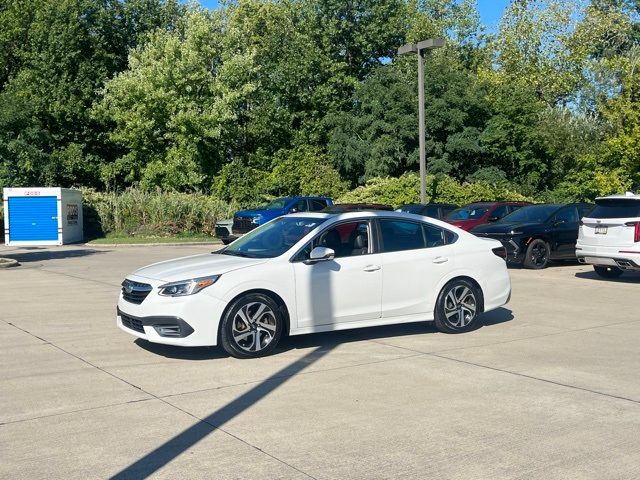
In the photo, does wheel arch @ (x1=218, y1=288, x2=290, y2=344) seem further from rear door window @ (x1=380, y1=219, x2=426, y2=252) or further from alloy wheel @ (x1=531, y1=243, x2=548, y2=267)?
alloy wheel @ (x1=531, y1=243, x2=548, y2=267)

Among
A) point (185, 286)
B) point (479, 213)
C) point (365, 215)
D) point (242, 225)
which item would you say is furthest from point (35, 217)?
point (185, 286)

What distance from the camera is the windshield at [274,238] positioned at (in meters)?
8.75

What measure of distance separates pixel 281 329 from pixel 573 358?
3.24 metres

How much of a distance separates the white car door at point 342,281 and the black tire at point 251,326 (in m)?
0.33

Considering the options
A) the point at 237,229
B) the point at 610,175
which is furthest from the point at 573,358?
the point at 610,175

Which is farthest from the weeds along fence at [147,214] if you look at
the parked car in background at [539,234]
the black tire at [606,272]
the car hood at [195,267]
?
the car hood at [195,267]

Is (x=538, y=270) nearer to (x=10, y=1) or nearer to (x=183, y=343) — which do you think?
(x=183, y=343)

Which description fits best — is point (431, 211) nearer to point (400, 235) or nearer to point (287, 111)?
point (400, 235)

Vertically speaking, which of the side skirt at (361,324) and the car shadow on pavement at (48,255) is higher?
the car shadow on pavement at (48,255)

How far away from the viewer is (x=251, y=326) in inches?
319

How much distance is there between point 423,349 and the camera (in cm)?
865

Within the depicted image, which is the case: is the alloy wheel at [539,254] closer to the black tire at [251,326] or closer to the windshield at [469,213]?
the windshield at [469,213]

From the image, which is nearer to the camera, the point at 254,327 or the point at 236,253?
the point at 254,327

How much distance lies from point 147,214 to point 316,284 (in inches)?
1044
